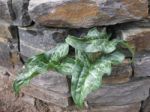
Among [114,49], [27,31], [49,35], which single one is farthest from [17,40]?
[114,49]

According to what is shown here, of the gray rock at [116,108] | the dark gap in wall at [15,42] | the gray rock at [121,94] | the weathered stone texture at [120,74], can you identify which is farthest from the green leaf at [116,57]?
the dark gap in wall at [15,42]

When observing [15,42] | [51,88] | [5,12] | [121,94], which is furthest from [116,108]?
[5,12]

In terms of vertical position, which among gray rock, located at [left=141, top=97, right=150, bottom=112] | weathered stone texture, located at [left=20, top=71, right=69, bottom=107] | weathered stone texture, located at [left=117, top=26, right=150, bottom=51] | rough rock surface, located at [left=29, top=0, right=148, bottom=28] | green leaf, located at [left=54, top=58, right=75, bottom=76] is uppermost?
rough rock surface, located at [left=29, top=0, right=148, bottom=28]

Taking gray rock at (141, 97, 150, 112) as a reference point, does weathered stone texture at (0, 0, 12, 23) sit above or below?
above

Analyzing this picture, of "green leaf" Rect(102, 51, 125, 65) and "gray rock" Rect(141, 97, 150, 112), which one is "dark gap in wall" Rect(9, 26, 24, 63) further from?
"gray rock" Rect(141, 97, 150, 112)

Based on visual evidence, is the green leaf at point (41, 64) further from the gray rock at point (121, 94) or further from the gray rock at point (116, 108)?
the gray rock at point (116, 108)

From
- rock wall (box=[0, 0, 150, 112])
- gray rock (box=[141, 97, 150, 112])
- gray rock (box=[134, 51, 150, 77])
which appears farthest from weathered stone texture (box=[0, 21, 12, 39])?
gray rock (box=[141, 97, 150, 112])

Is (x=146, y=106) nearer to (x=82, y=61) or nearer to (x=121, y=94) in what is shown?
(x=121, y=94)
